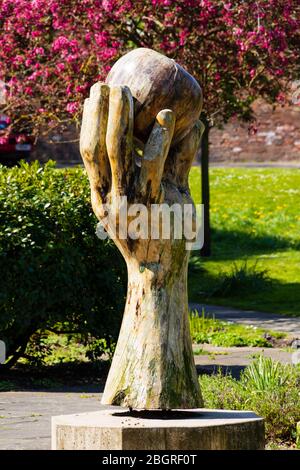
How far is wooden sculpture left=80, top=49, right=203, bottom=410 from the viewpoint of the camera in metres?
6.20

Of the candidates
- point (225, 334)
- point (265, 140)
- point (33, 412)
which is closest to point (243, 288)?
point (225, 334)

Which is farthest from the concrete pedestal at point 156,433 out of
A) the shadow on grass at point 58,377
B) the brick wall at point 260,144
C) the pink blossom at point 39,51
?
the brick wall at point 260,144

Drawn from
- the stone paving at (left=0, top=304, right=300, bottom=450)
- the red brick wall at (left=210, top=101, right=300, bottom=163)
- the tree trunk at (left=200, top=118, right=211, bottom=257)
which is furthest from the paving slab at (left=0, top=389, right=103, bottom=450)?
the red brick wall at (left=210, top=101, right=300, bottom=163)

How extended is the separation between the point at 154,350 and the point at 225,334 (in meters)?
6.22

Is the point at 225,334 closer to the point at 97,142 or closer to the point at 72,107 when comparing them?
the point at 72,107

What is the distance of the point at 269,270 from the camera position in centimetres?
1655

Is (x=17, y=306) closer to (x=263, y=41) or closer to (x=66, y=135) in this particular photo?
(x=263, y=41)

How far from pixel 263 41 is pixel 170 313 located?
26.9 feet

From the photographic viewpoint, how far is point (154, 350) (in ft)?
20.4

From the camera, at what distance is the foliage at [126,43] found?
14.1m

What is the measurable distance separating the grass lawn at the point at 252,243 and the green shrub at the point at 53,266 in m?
4.32

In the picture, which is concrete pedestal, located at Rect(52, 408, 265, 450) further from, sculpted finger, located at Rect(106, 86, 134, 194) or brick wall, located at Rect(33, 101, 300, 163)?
brick wall, located at Rect(33, 101, 300, 163)

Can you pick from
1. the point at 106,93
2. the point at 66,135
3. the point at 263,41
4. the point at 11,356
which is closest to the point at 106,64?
the point at 263,41

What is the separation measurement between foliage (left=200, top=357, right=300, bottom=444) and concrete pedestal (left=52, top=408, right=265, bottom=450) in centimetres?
137
